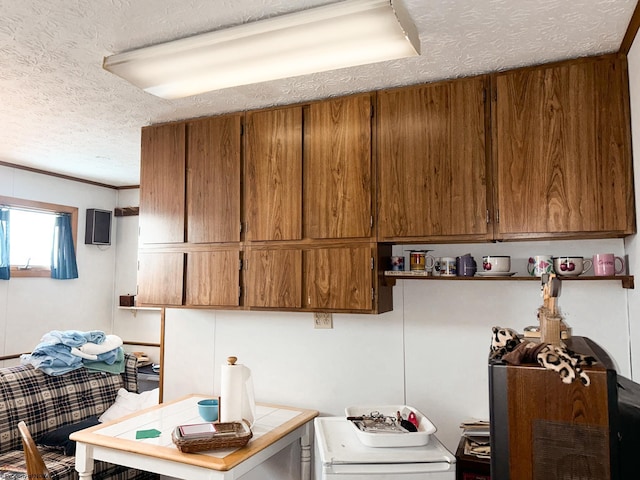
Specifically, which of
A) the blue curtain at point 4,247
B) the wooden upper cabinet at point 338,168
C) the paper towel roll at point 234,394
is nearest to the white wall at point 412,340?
the wooden upper cabinet at point 338,168

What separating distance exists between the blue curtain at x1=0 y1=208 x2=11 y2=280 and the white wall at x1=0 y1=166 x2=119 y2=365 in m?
0.11

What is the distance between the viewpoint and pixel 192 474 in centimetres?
202

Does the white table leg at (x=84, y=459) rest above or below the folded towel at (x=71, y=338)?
below

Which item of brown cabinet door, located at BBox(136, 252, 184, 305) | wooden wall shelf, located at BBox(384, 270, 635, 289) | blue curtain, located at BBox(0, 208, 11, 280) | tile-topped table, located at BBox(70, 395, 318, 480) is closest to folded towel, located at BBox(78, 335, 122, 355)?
blue curtain, located at BBox(0, 208, 11, 280)

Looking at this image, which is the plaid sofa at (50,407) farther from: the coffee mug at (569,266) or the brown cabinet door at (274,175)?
the coffee mug at (569,266)

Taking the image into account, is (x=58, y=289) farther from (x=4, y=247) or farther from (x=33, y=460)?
(x=33, y=460)

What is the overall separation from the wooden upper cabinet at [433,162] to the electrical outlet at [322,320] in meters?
0.65

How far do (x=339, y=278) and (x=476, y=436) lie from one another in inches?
38.1

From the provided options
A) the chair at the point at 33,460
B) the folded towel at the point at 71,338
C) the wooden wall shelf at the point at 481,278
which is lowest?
the chair at the point at 33,460

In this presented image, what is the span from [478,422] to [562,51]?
66.5 inches

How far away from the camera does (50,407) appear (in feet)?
10.8

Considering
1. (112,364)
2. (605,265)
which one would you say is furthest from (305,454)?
(112,364)

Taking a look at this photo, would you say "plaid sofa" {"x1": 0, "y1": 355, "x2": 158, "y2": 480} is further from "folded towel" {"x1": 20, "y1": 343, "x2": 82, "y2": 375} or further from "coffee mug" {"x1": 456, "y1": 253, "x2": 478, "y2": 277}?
"coffee mug" {"x1": 456, "y1": 253, "x2": 478, "y2": 277}

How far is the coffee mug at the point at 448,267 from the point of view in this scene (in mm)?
2357
